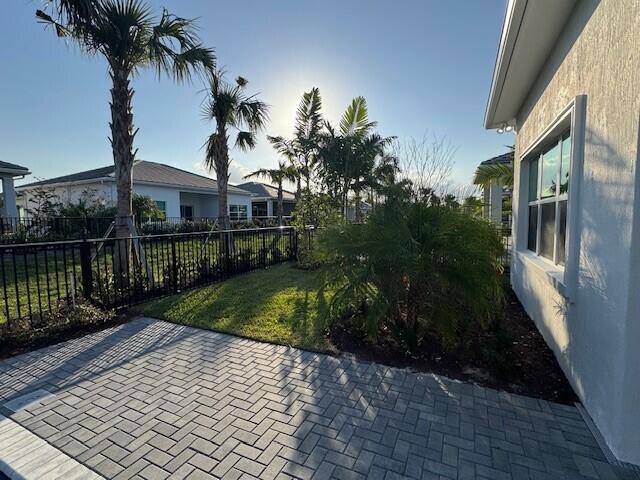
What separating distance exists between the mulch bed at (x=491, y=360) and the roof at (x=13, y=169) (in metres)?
16.4

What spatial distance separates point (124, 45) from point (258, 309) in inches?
206

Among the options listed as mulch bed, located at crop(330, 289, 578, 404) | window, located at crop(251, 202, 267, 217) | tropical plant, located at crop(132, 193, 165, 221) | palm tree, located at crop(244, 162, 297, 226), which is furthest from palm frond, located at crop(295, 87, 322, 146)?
window, located at crop(251, 202, 267, 217)

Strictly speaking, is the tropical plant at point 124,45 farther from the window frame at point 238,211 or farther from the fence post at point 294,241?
the window frame at point 238,211

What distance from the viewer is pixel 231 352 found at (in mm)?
3795

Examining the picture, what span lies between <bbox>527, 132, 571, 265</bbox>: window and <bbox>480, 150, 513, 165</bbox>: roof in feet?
17.5

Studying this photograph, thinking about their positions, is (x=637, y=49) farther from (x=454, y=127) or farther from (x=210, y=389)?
(x=454, y=127)

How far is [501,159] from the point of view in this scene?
1108cm

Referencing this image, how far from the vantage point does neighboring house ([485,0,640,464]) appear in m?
1.98

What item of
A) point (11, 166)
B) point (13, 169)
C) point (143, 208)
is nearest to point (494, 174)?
point (143, 208)

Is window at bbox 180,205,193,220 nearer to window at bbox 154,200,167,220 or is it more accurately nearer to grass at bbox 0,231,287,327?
window at bbox 154,200,167,220

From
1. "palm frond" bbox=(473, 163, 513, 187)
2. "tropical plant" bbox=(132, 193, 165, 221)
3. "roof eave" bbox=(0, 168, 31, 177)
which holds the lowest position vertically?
"tropical plant" bbox=(132, 193, 165, 221)

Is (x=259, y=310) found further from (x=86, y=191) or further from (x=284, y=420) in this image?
(x=86, y=191)

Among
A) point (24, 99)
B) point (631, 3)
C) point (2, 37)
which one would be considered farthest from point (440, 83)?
point (24, 99)

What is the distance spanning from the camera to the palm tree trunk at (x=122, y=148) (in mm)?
5840
